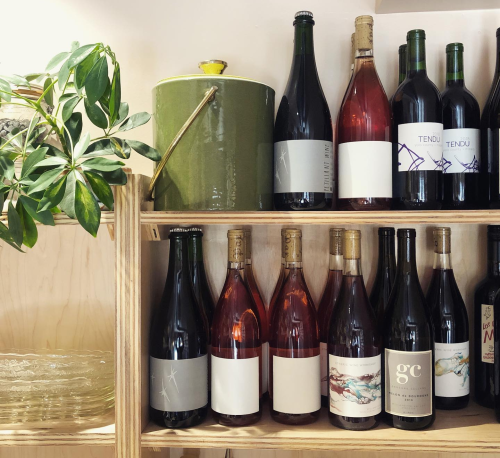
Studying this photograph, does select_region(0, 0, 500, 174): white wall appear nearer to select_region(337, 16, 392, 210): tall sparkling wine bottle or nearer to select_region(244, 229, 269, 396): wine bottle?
select_region(337, 16, 392, 210): tall sparkling wine bottle

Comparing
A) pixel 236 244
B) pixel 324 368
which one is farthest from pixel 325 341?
pixel 236 244

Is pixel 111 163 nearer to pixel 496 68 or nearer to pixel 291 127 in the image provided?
pixel 291 127

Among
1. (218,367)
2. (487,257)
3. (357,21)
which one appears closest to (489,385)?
(487,257)

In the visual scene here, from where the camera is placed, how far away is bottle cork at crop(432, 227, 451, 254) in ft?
2.85

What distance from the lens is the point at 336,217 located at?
0.75m

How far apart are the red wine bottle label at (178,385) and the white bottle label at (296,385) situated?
14 cm

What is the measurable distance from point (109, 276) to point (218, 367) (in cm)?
38

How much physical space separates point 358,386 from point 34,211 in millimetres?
611

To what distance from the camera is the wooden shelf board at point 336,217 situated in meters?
0.75

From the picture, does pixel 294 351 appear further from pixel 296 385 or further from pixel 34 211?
pixel 34 211

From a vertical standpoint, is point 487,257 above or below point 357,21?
below

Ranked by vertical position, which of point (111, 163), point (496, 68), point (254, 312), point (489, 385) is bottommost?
point (489, 385)

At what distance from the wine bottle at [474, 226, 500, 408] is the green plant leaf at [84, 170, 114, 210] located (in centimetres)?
75

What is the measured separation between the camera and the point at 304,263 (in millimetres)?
1008
